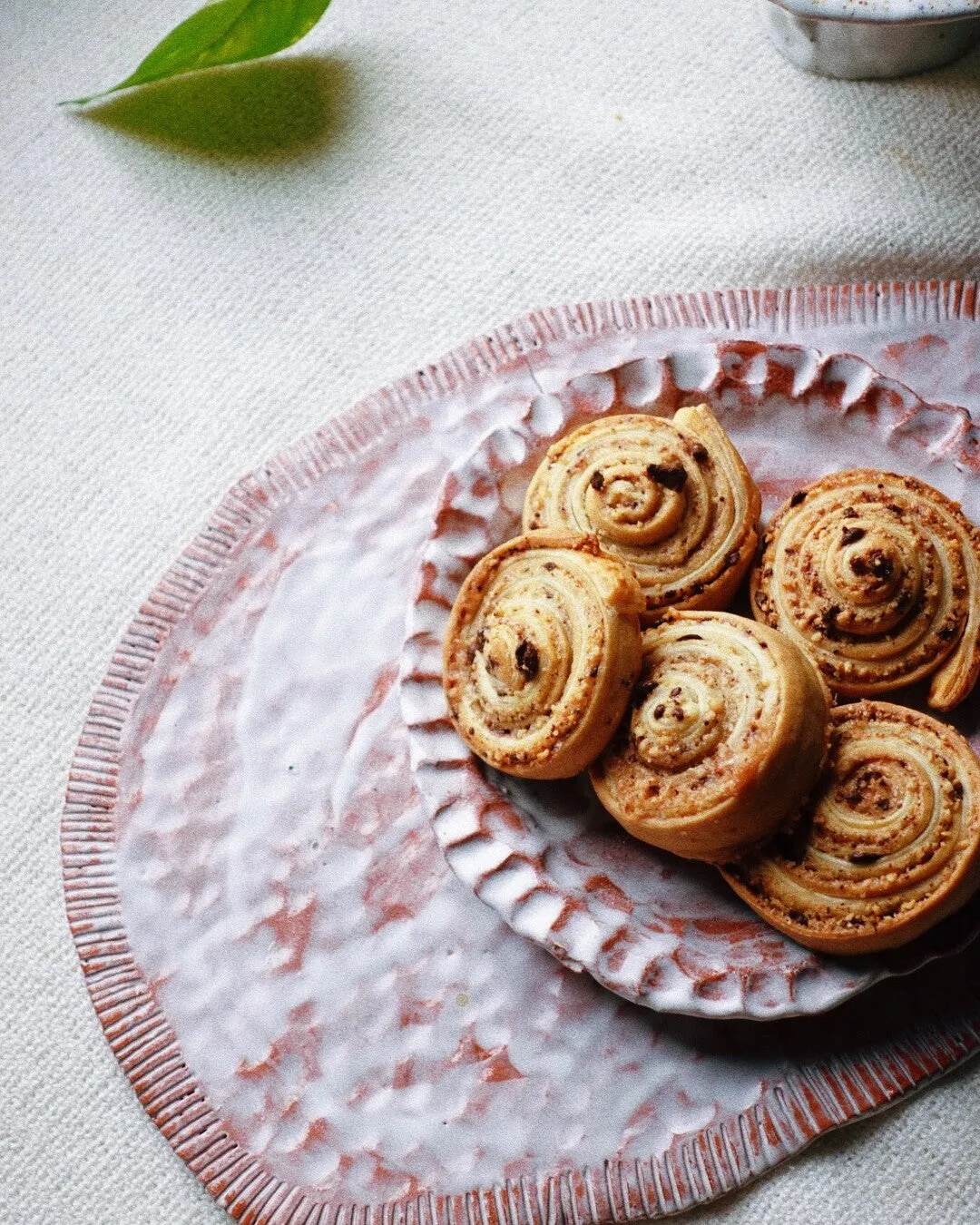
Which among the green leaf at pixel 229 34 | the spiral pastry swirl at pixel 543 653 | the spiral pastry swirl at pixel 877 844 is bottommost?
the spiral pastry swirl at pixel 877 844

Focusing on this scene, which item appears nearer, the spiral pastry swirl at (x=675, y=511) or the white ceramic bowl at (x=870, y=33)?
the spiral pastry swirl at (x=675, y=511)

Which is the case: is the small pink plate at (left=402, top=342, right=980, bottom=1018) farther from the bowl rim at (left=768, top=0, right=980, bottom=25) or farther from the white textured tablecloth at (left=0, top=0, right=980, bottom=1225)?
the bowl rim at (left=768, top=0, right=980, bottom=25)

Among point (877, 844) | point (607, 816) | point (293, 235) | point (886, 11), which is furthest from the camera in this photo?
point (293, 235)

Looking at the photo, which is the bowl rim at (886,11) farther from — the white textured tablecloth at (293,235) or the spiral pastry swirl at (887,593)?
the spiral pastry swirl at (887,593)

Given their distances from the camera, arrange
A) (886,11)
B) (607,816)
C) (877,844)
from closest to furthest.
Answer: (877,844) < (607,816) < (886,11)

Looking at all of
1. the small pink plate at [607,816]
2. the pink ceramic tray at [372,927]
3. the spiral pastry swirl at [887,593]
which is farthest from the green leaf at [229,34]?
the spiral pastry swirl at [887,593]

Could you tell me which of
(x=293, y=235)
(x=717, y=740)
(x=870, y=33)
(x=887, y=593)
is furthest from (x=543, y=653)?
(x=870, y=33)

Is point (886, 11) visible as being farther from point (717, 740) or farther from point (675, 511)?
point (717, 740)
